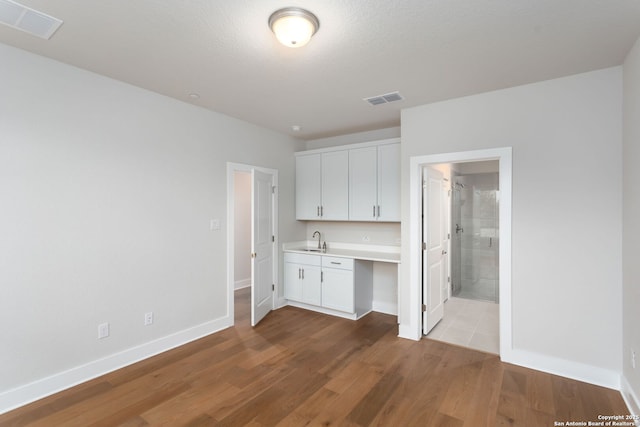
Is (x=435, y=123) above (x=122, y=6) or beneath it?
beneath

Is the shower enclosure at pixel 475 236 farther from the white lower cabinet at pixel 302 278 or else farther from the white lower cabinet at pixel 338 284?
the white lower cabinet at pixel 302 278

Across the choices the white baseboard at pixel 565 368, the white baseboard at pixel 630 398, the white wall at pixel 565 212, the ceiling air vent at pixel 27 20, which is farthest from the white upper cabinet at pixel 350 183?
the ceiling air vent at pixel 27 20

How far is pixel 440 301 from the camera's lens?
4.21 metres

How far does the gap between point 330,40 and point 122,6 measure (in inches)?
51.9

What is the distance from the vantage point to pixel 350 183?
4.54 m

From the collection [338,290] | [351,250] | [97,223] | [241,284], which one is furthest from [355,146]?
[241,284]

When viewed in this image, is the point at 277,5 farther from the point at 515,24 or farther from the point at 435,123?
the point at 435,123

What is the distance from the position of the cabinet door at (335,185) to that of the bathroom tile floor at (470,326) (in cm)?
198

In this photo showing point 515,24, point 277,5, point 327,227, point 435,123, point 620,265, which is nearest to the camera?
point 277,5

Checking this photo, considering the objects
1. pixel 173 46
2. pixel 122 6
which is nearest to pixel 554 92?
pixel 173 46

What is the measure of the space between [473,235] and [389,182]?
8.50 feet

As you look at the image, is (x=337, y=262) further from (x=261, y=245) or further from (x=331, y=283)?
(x=261, y=245)

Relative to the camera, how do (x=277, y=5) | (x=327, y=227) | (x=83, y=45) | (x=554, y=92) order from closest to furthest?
(x=277, y=5), (x=83, y=45), (x=554, y=92), (x=327, y=227)

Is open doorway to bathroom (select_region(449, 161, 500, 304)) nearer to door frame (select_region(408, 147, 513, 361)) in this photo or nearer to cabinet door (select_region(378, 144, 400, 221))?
cabinet door (select_region(378, 144, 400, 221))
